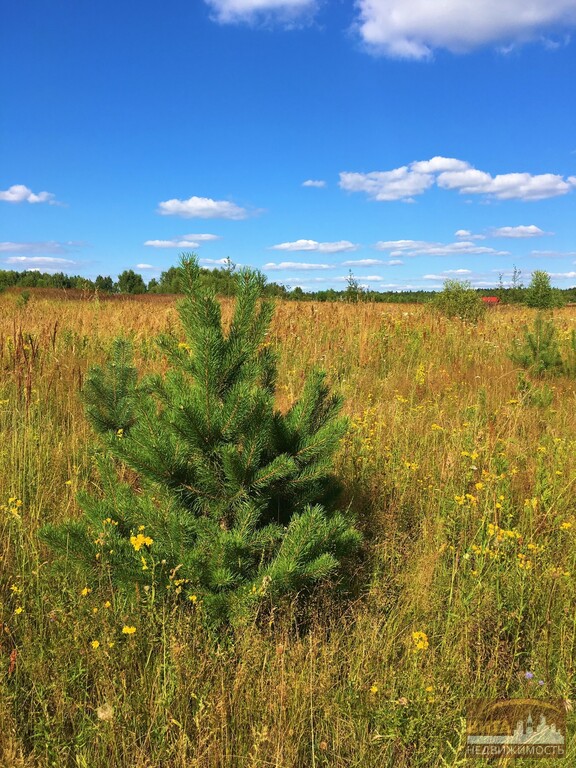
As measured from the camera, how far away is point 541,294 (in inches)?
1052

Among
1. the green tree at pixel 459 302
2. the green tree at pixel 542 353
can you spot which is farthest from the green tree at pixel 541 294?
the green tree at pixel 542 353

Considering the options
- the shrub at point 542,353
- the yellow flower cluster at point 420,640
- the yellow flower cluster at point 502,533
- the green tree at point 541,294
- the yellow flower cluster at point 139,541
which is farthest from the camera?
the green tree at point 541,294

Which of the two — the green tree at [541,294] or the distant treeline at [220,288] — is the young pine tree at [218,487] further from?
the green tree at [541,294]

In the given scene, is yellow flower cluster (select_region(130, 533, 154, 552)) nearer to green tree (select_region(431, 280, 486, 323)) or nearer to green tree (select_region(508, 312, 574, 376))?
green tree (select_region(508, 312, 574, 376))

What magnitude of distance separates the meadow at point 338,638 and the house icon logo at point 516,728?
5cm

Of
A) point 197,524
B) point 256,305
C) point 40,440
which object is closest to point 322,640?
point 197,524

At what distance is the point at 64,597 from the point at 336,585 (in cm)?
119

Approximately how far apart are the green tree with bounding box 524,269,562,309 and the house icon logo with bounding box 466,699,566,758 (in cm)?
2715

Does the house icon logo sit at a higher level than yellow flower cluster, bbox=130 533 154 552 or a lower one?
lower

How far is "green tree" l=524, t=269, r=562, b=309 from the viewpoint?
86.0ft

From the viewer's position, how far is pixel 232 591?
1.99 m

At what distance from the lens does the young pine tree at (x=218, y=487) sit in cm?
196

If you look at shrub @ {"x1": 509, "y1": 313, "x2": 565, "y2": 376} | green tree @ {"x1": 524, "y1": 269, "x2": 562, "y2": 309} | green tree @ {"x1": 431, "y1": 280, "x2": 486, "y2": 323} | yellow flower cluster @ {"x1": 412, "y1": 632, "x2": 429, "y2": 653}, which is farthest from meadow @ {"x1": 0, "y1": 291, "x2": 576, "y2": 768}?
green tree @ {"x1": 524, "y1": 269, "x2": 562, "y2": 309}

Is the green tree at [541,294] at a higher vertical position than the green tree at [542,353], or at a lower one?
higher
